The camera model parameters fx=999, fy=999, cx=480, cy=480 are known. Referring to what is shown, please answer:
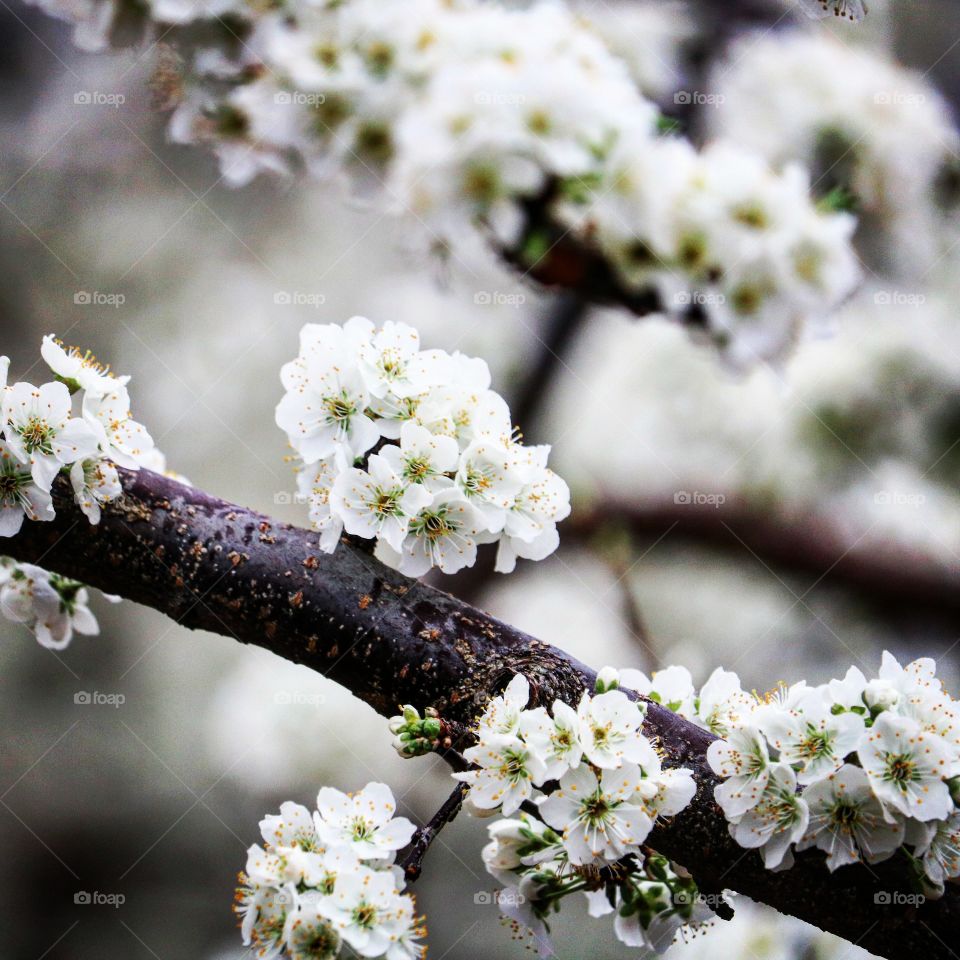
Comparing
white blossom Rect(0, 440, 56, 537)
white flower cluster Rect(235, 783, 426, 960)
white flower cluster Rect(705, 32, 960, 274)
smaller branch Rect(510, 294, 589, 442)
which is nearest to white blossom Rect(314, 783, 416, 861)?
white flower cluster Rect(235, 783, 426, 960)

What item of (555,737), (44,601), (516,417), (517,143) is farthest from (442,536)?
(516,417)

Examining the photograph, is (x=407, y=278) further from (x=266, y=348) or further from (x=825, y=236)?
(x=825, y=236)

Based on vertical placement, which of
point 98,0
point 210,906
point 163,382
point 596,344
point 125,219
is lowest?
point 210,906

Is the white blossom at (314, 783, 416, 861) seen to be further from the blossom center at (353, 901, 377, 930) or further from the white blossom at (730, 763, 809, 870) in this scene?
the white blossom at (730, 763, 809, 870)

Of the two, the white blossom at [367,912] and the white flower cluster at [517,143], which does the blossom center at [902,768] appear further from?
the white flower cluster at [517,143]

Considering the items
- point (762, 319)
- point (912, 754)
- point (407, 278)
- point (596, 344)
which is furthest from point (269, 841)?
point (407, 278)

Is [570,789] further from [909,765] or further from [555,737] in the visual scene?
[909,765]
